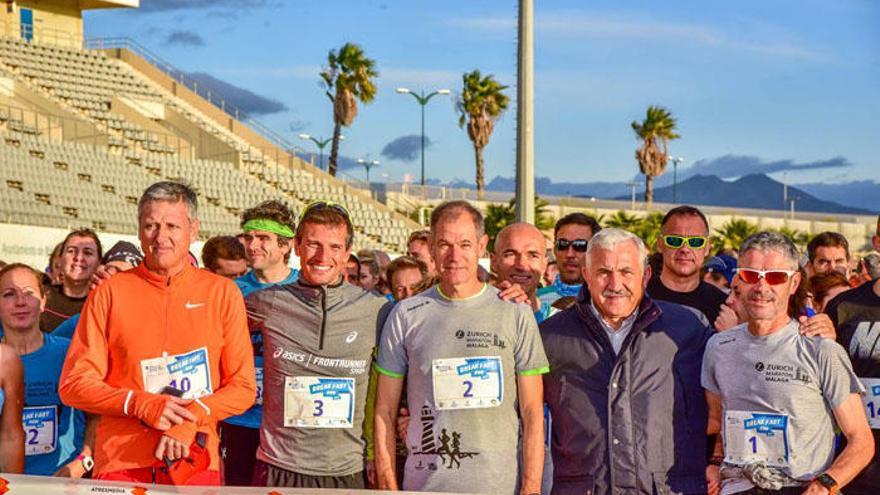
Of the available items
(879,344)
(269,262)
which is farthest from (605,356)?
(269,262)

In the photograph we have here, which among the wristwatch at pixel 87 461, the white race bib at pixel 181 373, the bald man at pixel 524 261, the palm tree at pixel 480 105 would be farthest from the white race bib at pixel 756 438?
the palm tree at pixel 480 105

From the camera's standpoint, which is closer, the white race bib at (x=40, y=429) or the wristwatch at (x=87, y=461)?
the wristwatch at (x=87, y=461)

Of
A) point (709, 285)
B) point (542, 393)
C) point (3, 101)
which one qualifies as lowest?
point (542, 393)

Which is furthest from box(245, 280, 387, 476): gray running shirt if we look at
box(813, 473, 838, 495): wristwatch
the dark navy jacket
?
box(813, 473, 838, 495): wristwatch

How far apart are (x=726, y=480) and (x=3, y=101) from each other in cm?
3626

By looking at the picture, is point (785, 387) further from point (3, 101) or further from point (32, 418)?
point (3, 101)

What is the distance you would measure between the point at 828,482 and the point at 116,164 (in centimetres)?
3167

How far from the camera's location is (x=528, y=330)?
4879mm

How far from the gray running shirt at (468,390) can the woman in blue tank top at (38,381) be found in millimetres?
1865

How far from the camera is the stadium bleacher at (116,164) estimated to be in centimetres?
2923

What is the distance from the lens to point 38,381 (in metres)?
5.54

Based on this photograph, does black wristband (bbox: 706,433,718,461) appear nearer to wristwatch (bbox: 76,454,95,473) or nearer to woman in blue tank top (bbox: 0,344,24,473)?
wristwatch (bbox: 76,454,95,473)

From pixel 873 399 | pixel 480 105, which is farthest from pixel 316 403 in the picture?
pixel 480 105

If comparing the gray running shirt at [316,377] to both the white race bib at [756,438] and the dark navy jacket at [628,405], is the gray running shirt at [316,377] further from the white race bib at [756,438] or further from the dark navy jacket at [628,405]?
the white race bib at [756,438]
